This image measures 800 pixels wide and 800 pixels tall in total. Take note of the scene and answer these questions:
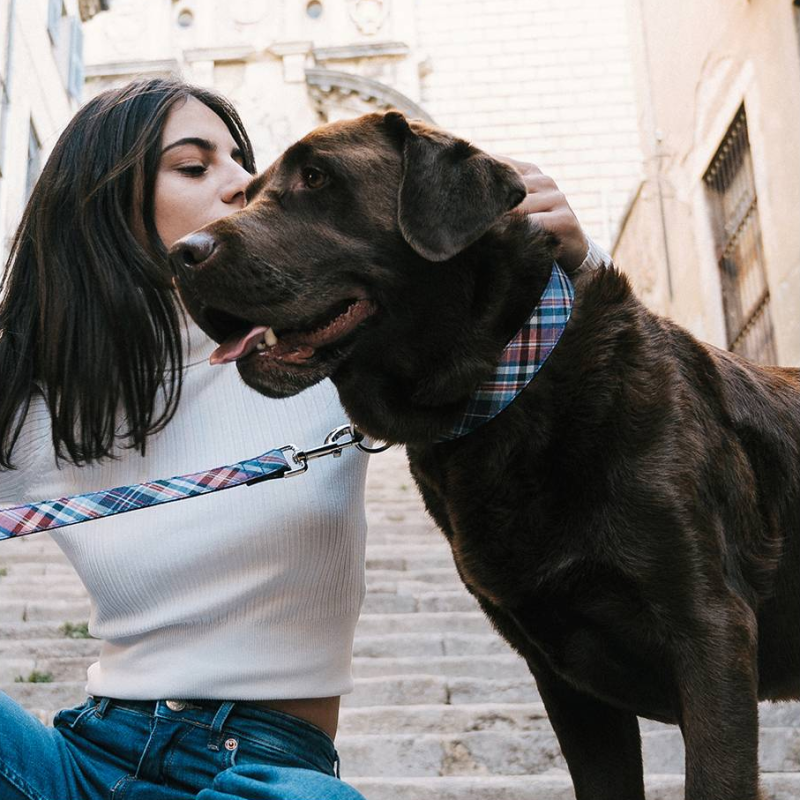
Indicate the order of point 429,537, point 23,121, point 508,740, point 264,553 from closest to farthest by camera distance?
point 264,553 < point 508,740 < point 429,537 < point 23,121

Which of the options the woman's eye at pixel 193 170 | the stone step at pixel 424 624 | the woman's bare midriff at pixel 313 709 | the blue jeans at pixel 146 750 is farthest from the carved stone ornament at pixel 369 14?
the blue jeans at pixel 146 750

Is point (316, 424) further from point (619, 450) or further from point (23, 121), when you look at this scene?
point (23, 121)

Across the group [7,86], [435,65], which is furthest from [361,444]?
[435,65]

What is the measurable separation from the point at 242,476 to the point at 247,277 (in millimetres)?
345

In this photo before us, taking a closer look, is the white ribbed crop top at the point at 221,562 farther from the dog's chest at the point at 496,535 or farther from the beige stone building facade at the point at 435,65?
the beige stone building facade at the point at 435,65

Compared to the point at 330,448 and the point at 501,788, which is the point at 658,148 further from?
the point at 330,448

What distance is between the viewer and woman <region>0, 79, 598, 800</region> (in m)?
2.00

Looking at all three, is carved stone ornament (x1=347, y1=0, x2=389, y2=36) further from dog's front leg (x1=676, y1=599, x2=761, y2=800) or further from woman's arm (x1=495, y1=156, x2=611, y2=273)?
dog's front leg (x1=676, y1=599, x2=761, y2=800)

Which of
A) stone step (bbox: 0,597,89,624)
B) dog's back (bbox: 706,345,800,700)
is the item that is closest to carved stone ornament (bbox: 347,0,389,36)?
stone step (bbox: 0,597,89,624)

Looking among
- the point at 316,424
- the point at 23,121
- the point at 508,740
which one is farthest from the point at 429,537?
the point at 23,121

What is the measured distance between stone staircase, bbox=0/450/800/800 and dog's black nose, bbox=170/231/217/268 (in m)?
1.78

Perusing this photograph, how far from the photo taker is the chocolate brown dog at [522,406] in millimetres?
1864

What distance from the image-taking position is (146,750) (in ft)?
6.50

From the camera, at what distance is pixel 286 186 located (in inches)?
79.6
